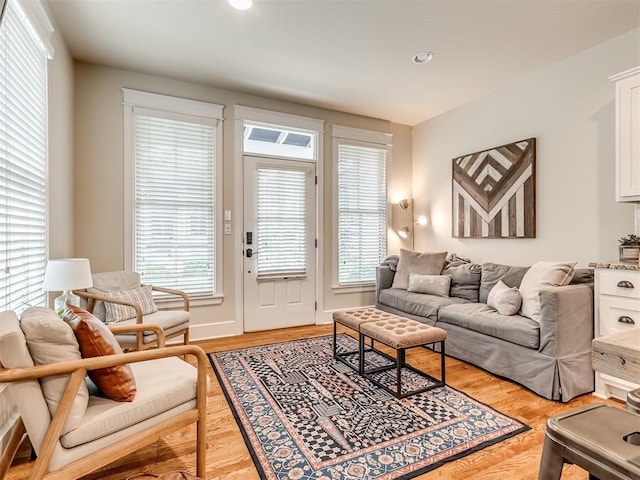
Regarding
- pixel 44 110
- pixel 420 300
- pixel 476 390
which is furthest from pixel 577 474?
pixel 44 110

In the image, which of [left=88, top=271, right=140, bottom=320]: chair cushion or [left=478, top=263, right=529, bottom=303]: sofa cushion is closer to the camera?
[left=88, top=271, right=140, bottom=320]: chair cushion

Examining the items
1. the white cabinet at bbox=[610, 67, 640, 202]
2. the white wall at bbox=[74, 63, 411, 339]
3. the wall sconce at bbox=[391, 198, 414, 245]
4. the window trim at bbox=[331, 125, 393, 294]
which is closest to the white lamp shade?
the white wall at bbox=[74, 63, 411, 339]

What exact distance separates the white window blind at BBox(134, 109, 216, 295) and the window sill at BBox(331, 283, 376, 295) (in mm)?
1600

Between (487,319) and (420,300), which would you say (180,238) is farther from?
(487,319)

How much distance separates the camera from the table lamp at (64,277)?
88.8 inches

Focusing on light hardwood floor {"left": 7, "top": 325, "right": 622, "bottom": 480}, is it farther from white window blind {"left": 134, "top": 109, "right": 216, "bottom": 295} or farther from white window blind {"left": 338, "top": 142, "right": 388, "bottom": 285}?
white window blind {"left": 338, "top": 142, "right": 388, "bottom": 285}

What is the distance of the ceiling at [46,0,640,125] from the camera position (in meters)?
2.49

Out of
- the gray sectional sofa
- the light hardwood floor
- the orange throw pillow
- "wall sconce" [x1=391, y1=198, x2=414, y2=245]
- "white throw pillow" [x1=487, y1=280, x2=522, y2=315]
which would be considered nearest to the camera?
the orange throw pillow

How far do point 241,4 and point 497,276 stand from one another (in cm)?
322

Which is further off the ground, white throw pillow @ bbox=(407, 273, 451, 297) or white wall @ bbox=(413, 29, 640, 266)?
white wall @ bbox=(413, 29, 640, 266)

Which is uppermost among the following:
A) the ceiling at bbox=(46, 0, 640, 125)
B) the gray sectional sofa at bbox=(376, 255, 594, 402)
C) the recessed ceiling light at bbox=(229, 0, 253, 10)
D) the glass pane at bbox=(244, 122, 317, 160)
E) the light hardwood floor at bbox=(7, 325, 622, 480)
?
the ceiling at bbox=(46, 0, 640, 125)

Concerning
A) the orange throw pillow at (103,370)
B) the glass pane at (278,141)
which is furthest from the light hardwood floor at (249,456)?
the glass pane at (278,141)

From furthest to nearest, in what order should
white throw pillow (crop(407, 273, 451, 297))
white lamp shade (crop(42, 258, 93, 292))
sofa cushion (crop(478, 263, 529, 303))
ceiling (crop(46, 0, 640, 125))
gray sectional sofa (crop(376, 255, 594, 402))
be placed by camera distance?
white throw pillow (crop(407, 273, 451, 297)), sofa cushion (crop(478, 263, 529, 303)), ceiling (crop(46, 0, 640, 125)), gray sectional sofa (crop(376, 255, 594, 402)), white lamp shade (crop(42, 258, 93, 292))

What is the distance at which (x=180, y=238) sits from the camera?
370cm
